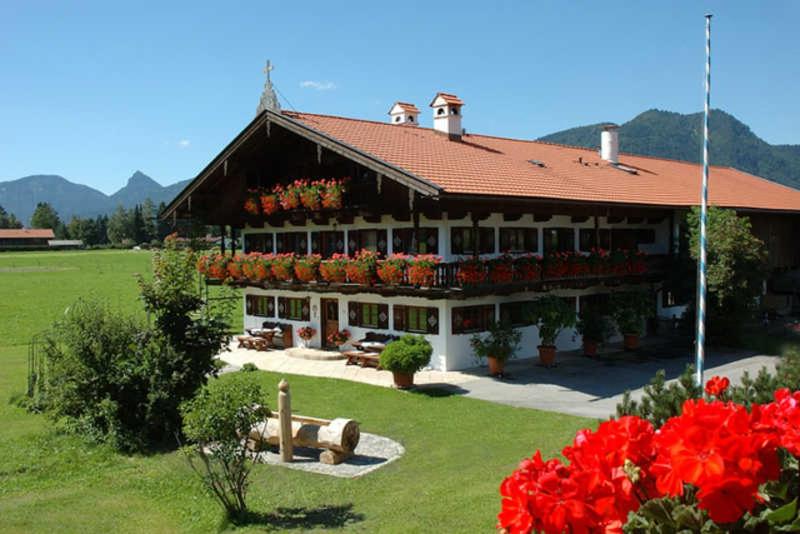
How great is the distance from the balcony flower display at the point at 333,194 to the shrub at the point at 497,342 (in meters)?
6.21

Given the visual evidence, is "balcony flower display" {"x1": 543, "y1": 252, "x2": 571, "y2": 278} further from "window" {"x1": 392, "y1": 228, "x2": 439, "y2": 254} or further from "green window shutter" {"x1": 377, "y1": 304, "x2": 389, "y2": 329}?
"green window shutter" {"x1": 377, "y1": 304, "x2": 389, "y2": 329}

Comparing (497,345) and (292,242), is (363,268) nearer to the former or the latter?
(497,345)

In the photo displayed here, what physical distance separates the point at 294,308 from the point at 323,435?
1473 cm

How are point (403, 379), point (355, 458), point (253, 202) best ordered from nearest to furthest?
point (355, 458), point (403, 379), point (253, 202)

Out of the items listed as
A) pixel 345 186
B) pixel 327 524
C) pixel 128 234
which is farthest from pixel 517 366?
pixel 128 234

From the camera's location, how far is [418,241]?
→ 22391 mm

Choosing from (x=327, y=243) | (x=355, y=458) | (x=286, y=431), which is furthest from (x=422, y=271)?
(x=286, y=431)

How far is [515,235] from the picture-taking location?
Result: 23859 millimetres

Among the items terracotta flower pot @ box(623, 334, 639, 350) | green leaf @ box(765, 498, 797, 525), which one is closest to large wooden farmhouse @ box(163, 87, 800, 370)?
Result: terracotta flower pot @ box(623, 334, 639, 350)

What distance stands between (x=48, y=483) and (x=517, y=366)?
14.2 m

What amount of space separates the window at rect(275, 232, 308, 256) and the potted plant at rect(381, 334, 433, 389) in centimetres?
874

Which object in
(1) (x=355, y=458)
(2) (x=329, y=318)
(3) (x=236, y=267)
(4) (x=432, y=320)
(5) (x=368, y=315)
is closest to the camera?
(1) (x=355, y=458)

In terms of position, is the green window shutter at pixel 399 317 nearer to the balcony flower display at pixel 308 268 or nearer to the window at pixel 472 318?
the window at pixel 472 318

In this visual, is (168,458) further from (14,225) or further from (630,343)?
(14,225)
